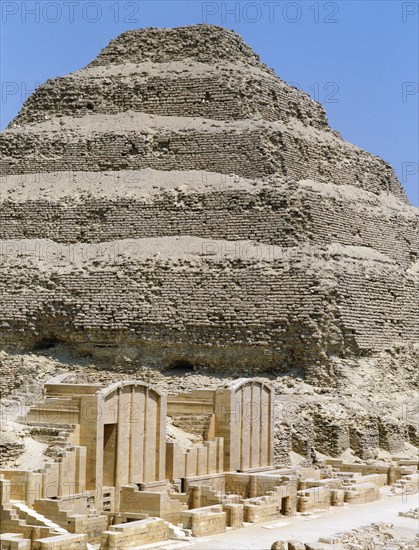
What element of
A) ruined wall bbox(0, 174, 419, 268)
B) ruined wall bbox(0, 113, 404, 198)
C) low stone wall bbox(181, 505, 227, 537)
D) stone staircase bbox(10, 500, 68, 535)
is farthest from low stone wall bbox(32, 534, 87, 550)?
ruined wall bbox(0, 113, 404, 198)

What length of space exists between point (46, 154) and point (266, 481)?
20.8 m

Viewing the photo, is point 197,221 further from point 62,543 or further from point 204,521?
point 62,543

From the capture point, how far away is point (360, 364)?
48375 millimetres

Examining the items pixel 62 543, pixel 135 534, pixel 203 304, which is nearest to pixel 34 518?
pixel 62 543

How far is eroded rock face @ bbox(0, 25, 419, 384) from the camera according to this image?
4806 cm

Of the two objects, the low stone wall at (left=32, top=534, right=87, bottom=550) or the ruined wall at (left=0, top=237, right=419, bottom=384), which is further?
the ruined wall at (left=0, top=237, right=419, bottom=384)

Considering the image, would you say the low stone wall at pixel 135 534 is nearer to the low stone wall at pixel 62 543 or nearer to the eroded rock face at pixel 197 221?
the low stone wall at pixel 62 543

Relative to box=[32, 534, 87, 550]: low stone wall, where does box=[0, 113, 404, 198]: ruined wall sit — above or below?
above

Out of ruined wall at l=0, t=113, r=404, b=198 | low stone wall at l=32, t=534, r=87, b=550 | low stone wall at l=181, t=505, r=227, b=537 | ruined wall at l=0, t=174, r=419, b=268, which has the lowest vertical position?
low stone wall at l=32, t=534, r=87, b=550

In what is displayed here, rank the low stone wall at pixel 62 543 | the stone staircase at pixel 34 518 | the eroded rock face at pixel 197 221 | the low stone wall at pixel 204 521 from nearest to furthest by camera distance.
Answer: the low stone wall at pixel 62 543 < the stone staircase at pixel 34 518 < the low stone wall at pixel 204 521 < the eroded rock face at pixel 197 221

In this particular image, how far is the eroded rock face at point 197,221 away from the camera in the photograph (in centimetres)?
4806

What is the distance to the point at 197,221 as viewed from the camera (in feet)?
167

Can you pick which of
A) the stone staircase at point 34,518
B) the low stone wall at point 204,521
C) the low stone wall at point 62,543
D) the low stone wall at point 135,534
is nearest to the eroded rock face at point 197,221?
the low stone wall at point 204,521

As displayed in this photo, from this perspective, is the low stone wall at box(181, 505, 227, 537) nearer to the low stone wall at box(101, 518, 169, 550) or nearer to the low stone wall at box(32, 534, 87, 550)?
the low stone wall at box(101, 518, 169, 550)
